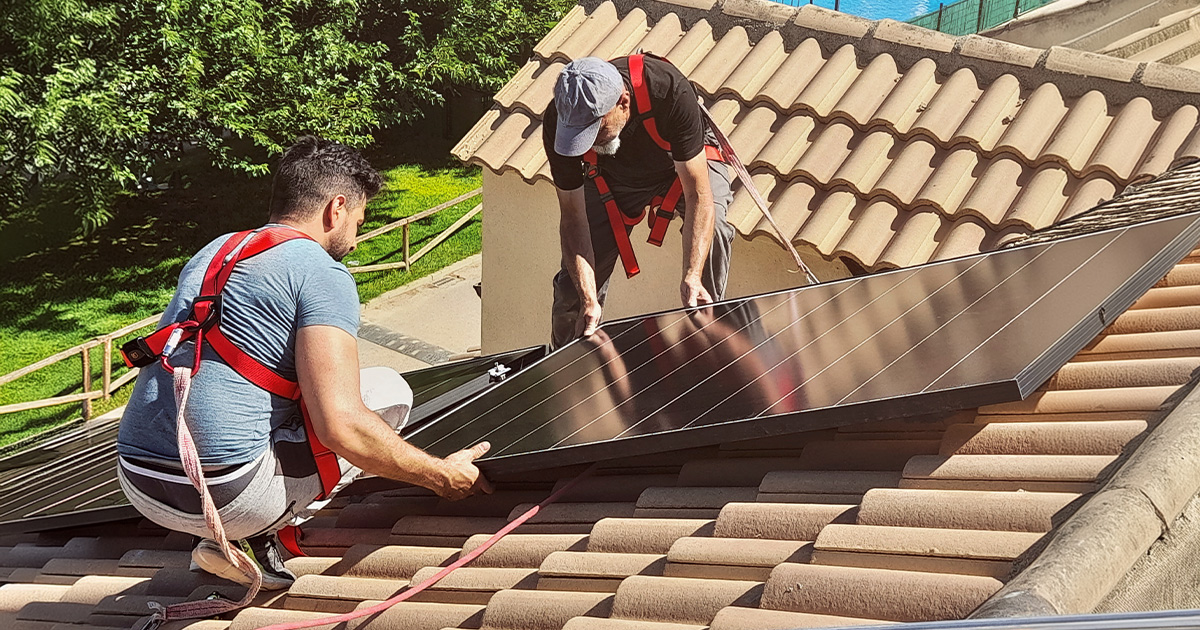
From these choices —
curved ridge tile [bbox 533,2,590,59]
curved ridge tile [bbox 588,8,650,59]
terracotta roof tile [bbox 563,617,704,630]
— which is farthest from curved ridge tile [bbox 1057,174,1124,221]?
terracotta roof tile [bbox 563,617,704,630]

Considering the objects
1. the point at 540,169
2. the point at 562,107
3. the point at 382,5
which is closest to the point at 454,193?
the point at 382,5

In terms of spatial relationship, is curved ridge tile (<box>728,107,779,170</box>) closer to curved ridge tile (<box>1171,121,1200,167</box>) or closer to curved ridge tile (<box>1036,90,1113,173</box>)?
curved ridge tile (<box>1036,90,1113,173</box>)

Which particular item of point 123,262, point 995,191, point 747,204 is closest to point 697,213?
point 747,204

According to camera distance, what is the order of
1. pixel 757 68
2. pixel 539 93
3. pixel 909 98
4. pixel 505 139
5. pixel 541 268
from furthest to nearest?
pixel 541 268 < pixel 539 93 < pixel 505 139 < pixel 757 68 < pixel 909 98

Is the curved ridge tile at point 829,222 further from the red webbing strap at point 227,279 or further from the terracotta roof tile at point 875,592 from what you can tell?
the terracotta roof tile at point 875,592

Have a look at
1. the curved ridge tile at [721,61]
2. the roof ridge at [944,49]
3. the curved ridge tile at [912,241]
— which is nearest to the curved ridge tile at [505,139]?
the curved ridge tile at [721,61]

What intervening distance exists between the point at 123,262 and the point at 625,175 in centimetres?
1515

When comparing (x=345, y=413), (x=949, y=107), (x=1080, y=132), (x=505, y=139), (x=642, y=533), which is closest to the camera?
(x=642, y=533)

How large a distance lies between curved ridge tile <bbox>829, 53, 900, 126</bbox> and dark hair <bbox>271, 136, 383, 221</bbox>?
155 inches

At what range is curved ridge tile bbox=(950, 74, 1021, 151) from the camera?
625 cm

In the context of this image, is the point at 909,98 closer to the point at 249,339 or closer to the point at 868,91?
the point at 868,91

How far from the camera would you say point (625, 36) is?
7949 mm

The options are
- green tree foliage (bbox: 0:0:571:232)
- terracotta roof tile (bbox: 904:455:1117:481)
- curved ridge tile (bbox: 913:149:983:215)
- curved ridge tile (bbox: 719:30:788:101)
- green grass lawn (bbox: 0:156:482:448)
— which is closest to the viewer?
terracotta roof tile (bbox: 904:455:1117:481)

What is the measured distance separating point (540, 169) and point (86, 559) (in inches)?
155
